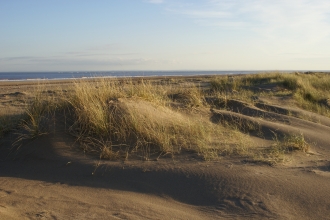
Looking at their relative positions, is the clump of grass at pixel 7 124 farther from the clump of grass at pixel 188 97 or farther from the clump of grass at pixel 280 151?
the clump of grass at pixel 280 151

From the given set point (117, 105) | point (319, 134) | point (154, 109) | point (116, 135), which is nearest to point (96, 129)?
point (116, 135)

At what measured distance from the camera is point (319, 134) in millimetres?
9102

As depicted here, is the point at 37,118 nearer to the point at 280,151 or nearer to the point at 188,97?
the point at 280,151

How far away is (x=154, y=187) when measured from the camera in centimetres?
528

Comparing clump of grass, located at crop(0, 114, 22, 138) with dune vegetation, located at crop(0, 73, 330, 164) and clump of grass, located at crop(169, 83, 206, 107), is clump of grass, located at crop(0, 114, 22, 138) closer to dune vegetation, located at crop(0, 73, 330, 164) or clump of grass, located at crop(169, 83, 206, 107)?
dune vegetation, located at crop(0, 73, 330, 164)

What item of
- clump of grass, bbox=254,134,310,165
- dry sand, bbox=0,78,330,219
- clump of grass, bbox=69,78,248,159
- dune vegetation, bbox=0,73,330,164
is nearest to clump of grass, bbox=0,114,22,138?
dune vegetation, bbox=0,73,330,164

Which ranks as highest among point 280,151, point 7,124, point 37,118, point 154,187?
point 37,118

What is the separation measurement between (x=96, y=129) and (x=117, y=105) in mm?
891

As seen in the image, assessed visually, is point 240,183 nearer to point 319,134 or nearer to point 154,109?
point 154,109

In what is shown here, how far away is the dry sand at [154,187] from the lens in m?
4.51

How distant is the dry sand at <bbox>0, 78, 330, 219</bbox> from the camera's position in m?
4.51

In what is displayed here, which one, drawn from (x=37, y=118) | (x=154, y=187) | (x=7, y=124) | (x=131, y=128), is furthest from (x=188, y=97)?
(x=154, y=187)

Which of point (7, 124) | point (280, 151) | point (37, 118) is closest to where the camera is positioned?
point (280, 151)

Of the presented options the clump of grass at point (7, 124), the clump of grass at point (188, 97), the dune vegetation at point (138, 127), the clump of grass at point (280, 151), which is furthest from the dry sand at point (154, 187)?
the clump of grass at point (188, 97)
